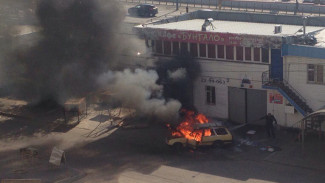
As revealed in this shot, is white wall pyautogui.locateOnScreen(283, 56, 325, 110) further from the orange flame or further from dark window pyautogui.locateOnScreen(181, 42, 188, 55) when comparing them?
dark window pyautogui.locateOnScreen(181, 42, 188, 55)

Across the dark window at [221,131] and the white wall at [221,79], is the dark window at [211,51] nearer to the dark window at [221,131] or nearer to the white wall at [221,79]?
the white wall at [221,79]

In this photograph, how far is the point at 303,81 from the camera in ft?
89.1

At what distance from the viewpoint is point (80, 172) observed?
2423 cm

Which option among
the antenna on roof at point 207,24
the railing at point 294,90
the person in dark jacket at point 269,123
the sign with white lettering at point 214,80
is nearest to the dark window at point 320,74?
the railing at point 294,90

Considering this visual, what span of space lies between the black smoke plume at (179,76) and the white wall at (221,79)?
0.50 m

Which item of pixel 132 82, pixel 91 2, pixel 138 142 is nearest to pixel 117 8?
pixel 91 2

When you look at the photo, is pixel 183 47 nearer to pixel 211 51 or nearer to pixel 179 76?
pixel 211 51

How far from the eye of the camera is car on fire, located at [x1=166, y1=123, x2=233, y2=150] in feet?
84.6

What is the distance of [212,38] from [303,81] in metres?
5.36

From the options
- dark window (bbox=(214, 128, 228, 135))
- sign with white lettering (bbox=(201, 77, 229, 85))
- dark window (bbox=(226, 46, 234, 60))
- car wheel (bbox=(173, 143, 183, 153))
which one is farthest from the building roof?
car wheel (bbox=(173, 143, 183, 153))

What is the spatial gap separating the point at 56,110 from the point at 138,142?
8.15 m

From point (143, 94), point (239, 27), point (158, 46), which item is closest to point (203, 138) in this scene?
point (143, 94)

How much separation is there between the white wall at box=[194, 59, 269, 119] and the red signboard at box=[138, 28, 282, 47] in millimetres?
1089

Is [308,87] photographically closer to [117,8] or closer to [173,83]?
[173,83]
